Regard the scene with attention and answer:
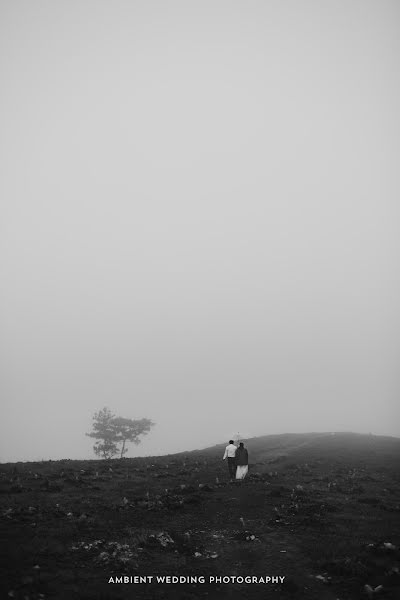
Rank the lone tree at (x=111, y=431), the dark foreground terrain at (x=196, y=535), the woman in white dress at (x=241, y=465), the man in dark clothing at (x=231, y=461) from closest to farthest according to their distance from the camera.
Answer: the dark foreground terrain at (x=196, y=535) → the woman in white dress at (x=241, y=465) → the man in dark clothing at (x=231, y=461) → the lone tree at (x=111, y=431)

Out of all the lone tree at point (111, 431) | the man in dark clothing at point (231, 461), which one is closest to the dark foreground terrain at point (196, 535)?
the man in dark clothing at point (231, 461)

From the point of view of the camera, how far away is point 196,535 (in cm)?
1444

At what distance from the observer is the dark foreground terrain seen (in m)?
10.2

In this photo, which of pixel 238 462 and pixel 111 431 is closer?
pixel 238 462

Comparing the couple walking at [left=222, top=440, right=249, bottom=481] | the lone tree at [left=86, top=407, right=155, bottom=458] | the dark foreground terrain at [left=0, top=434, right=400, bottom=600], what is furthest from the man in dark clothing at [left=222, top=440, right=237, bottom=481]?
the lone tree at [left=86, top=407, right=155, bottom=458]

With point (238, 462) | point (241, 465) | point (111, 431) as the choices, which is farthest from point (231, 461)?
point (111, 431)

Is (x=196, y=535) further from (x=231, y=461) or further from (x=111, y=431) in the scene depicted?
(x=111, y=431)

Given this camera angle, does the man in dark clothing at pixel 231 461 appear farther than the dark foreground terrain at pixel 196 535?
Yes

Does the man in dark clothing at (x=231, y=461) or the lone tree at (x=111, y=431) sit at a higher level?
the man in dark clothing at (x=231, y=461)

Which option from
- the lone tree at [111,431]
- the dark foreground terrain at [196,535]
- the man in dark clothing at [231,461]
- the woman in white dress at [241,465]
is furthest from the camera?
the lone tree at [111,431]

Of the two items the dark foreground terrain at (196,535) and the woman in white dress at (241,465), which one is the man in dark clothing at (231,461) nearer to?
the woman in white dress at (241,465)

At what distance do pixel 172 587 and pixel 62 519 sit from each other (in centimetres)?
709

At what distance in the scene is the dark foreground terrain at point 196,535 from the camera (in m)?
10.2

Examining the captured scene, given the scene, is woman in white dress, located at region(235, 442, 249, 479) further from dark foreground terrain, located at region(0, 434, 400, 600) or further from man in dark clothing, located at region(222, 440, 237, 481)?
dark foreground terrain, located at region(0, 434, 400, 600)
